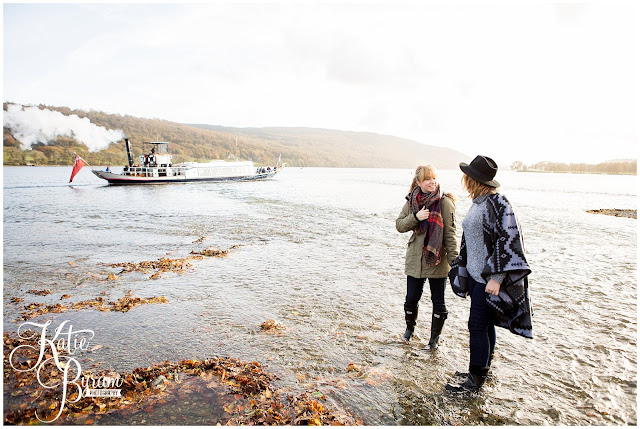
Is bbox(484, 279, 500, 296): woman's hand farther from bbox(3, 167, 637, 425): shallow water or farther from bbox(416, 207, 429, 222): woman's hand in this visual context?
bbox(3, 167, 637, 425): shallow water

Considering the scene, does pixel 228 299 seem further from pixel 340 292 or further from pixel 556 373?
pixel 556 373

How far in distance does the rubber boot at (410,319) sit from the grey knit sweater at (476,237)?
1.58 metres

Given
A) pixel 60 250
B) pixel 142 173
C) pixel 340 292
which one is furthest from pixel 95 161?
pixel 340 292

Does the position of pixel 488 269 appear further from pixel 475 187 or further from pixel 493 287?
pixel 475 187

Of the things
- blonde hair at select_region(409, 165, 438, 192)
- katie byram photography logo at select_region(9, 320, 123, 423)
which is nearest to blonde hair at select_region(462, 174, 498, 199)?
blonde hair at select_region(409, 165, 438, 192)

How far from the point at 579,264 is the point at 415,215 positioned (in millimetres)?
9046

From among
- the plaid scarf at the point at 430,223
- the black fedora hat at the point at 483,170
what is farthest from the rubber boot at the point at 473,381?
the black fedora hat at the point at 483,170

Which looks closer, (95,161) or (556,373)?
(556,373)

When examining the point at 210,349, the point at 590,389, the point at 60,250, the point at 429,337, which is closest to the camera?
the point at 590,389

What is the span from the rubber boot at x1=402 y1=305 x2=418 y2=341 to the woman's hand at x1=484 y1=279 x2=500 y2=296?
1.76 metres

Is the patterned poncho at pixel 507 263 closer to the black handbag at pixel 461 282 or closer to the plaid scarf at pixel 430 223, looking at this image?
the black handbag at pixel 461 282

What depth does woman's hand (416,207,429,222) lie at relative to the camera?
188 inches

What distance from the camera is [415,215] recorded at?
4.90 m

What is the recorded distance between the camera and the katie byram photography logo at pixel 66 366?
4.04 m
